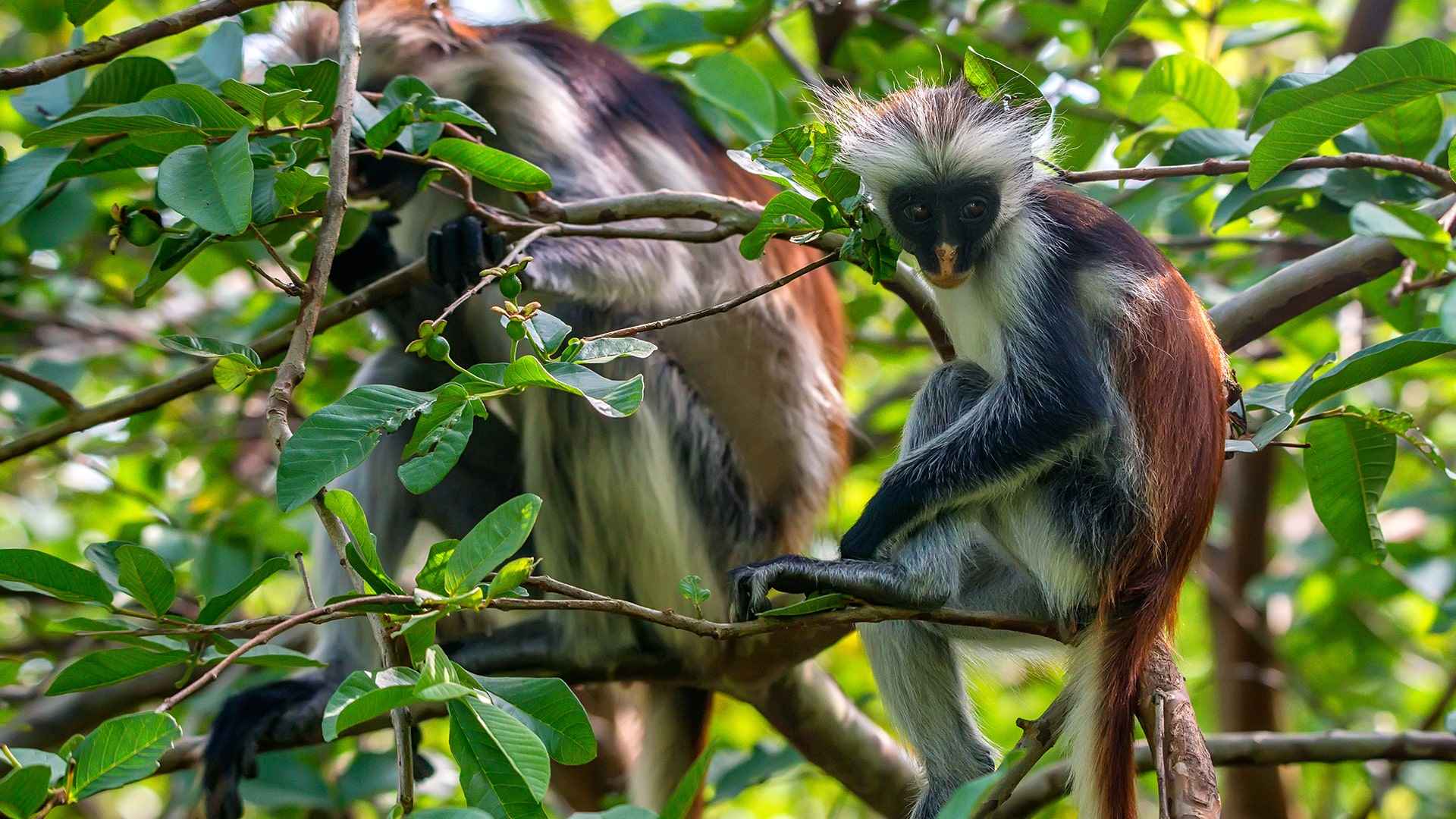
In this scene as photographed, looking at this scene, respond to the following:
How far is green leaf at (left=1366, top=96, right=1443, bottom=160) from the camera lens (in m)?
3.51

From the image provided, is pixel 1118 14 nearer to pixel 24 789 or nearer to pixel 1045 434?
pixel 1045 434

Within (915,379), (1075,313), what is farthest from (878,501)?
(915,379)

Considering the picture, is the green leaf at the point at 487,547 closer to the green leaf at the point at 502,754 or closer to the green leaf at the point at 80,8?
the green leaf at the point at 502,754

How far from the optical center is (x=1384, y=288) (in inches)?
157

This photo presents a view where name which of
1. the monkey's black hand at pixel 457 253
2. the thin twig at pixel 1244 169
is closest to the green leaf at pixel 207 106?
the monkey's black hand at pixel 457 253

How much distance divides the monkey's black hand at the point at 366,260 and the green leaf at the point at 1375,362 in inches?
135

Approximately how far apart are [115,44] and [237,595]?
1.27 m

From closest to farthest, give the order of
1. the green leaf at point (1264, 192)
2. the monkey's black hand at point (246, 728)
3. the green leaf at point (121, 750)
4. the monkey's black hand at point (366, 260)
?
the green leaf at point (121, 750), the green leaf at point (1264, 192), the monkey's black hand at point (246, 728), the monkey's black hand at point (366, 260)

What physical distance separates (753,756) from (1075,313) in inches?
99.1

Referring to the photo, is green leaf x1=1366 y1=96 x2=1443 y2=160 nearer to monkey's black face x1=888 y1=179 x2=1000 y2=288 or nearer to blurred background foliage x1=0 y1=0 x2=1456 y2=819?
blurred background foliage x1=0 y1=0 x2=1456 y2=819

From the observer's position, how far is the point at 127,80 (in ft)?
11.3

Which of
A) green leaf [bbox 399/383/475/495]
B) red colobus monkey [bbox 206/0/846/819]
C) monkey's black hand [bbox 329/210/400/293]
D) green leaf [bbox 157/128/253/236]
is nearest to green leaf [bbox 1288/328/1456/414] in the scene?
green leaf [bbox 399/383/475/495]

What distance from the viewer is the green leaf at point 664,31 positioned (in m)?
5.10

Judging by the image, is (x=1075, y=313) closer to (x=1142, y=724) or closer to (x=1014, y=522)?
(x=1014, y=522)
